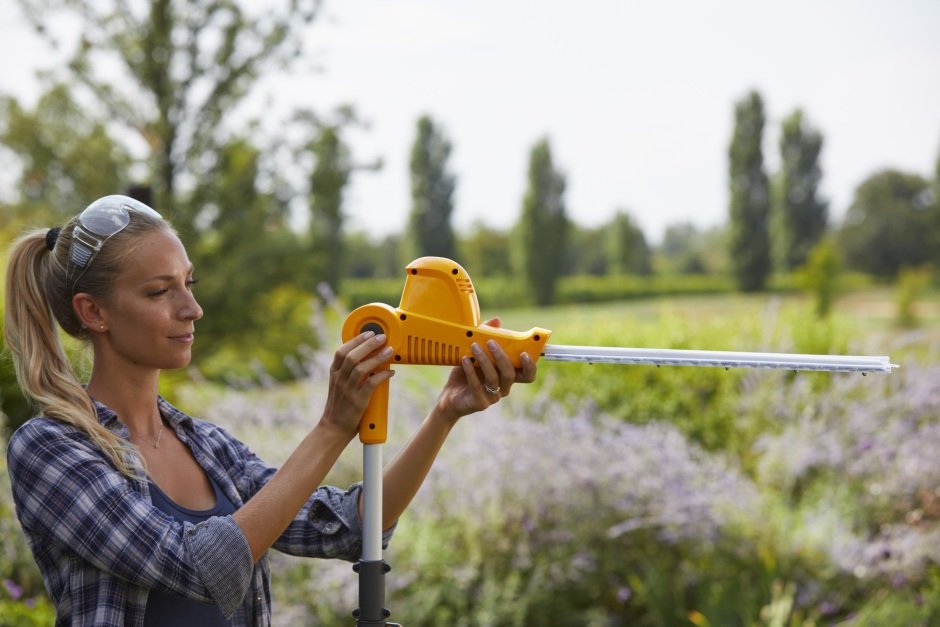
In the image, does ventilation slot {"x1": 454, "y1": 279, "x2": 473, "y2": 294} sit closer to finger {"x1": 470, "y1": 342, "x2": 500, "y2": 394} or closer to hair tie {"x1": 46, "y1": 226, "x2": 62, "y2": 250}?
finger {"x1": 470, "y1": 342, "x2": 500, "y2": 394}

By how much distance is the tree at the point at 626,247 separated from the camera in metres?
35.8

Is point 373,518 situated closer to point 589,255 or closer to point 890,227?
point 890,227

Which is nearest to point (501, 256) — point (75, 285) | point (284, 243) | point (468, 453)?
point (284, 243)

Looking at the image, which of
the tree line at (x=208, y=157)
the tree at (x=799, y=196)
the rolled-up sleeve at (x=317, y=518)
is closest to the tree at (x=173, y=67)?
the tree line at (x=208, y=157)

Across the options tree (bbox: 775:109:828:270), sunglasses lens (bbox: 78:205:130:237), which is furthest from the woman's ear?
tree (bbox: 775:109:828:270)

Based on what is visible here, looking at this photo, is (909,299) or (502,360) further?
(909,299)

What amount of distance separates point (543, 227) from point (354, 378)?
29.3 meters

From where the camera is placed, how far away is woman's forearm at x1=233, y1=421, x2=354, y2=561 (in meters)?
1.64

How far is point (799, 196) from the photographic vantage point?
31.0m

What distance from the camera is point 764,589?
4328 mm

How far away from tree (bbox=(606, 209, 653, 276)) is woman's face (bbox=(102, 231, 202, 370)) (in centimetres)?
3421

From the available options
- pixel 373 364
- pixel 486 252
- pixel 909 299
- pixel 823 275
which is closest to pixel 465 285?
pixel 373 364

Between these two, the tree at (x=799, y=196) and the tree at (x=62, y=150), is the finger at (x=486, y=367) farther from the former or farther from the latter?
the tree at (x=799, y=196)

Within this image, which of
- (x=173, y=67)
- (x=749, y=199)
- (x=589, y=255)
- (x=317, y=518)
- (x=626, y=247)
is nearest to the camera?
(x=317, y=518)
